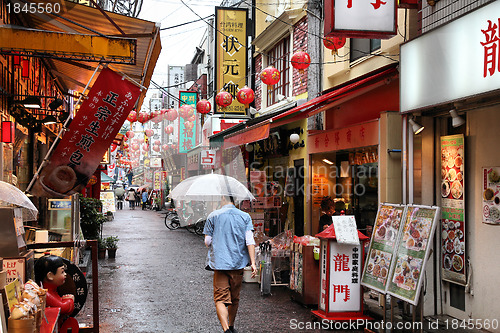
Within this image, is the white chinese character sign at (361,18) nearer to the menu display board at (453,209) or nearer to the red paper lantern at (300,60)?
the menu display board at (453,209)

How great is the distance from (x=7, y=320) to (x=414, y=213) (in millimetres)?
5266

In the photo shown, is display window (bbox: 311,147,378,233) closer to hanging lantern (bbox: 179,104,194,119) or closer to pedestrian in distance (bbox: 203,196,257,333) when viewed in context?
pedestrian in distance (bbox: 203,196,257,333)

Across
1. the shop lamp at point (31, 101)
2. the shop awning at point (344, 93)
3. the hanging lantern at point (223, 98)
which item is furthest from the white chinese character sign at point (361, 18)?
the hanging lantern at point (223, 98)

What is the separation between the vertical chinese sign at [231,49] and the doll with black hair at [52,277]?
1485cm

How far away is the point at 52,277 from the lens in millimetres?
5734

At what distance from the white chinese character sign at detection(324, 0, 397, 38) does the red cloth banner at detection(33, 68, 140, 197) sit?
3356 mm

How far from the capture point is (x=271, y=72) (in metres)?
14.3

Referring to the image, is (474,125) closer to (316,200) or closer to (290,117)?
(290,117)

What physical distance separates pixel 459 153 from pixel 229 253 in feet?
13.5

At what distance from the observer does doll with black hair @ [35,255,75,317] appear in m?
5.73

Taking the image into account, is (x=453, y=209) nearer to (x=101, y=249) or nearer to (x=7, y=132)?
(x=7, y=132)

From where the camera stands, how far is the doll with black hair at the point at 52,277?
5727 mm

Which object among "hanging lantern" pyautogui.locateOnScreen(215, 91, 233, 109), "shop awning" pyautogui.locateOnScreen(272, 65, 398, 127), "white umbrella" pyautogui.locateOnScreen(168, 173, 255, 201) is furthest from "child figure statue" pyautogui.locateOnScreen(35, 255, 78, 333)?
"hanging lantern" pyautogui.locateOnScreen(215, 91, 233, 109)

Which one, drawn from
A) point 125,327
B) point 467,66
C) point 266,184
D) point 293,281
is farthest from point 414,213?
point 266,184
